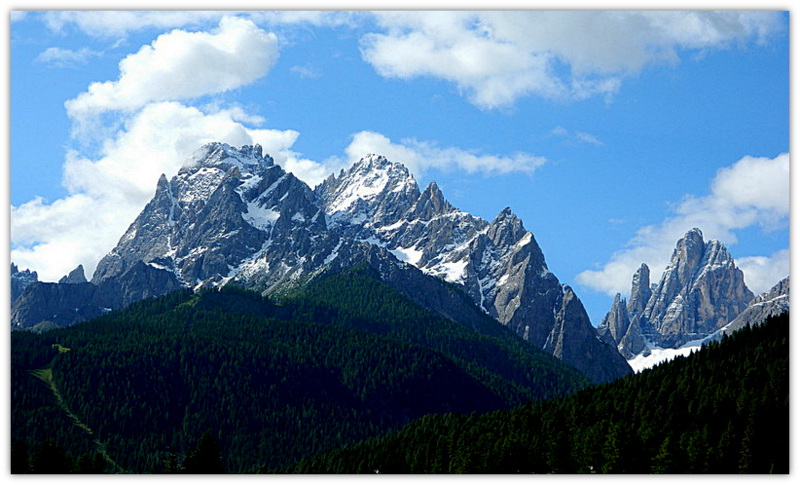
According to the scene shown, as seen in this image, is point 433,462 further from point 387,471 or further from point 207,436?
point 207,436

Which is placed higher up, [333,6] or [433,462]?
[333,6]

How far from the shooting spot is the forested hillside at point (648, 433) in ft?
475

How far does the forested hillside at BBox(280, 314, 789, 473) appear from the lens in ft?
475

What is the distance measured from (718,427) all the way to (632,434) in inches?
553

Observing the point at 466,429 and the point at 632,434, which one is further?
the point at 466,429

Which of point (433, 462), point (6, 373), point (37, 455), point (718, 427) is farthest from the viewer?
point (433, 462)

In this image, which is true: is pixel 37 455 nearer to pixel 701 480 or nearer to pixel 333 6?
pixel 333 6

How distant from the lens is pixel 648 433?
15575 cm

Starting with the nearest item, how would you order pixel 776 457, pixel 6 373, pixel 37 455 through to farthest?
pixel 6 373 < pixel 776 457 < pixel 37 455

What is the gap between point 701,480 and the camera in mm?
102375

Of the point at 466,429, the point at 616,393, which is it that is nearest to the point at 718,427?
the point at 616,393

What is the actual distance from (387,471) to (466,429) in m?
19.3

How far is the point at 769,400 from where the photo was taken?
6398 inches

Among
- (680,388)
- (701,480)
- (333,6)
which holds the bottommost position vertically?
(701,480)
